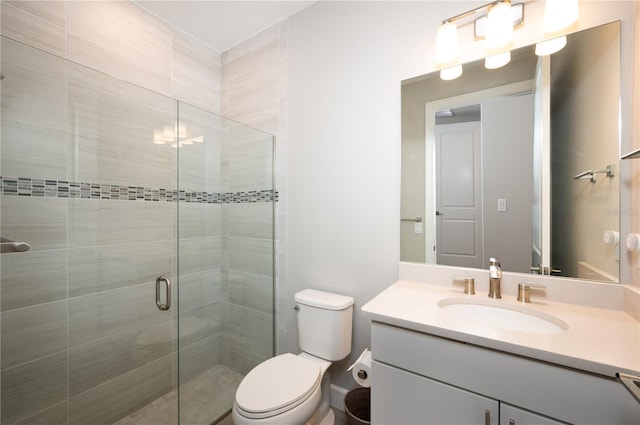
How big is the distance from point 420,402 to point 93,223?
1739mm

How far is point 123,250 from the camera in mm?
1539

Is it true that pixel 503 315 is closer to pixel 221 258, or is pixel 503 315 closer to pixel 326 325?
pixel 326 325

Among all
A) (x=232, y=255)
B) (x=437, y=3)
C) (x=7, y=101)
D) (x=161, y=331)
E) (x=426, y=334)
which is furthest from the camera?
(x=232, y=255)

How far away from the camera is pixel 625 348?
0.76 m

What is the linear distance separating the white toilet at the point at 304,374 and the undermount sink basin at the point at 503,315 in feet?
1.91

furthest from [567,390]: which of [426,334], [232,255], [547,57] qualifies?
[232,255]

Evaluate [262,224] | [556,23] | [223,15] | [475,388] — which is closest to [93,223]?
[262,224]

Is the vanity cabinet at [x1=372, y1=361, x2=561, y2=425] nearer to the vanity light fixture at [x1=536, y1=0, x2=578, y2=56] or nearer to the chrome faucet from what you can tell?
the chrome faucet

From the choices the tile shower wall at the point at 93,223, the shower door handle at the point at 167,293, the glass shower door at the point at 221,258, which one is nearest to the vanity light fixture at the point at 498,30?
the glass shower door at the point at 221,258

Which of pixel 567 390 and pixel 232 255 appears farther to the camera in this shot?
pixel 232 255

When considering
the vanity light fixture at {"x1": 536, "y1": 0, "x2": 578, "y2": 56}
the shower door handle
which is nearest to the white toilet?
the shower door handle

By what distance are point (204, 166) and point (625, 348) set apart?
2007 millimetres

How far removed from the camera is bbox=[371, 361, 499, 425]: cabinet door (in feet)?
2.76

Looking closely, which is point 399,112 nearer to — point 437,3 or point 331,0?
point 437,3
